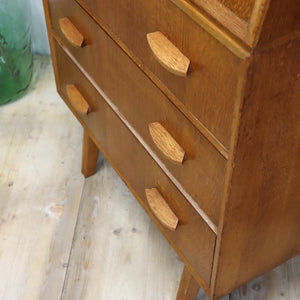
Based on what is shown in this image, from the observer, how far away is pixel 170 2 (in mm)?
718

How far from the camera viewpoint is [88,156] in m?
1.46

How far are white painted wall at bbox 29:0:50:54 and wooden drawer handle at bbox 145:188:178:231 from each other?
1.07 meters

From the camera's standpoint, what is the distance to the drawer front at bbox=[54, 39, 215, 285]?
3.06 feet

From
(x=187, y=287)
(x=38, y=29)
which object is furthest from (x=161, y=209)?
(x=38, y=29)

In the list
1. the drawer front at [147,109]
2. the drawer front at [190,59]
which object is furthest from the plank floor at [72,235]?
the drawer front at [190,59]

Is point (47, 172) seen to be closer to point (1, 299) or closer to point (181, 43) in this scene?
point (1, 299)

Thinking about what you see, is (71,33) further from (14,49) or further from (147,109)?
(14,49)

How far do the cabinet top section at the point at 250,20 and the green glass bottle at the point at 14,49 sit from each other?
117cm

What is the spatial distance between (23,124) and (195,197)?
974 mm

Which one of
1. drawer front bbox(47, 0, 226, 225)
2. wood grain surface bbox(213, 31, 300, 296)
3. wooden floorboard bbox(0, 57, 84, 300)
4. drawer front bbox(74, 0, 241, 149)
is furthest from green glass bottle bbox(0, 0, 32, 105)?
wood grain surface bbox(213, 31, 300, 296)

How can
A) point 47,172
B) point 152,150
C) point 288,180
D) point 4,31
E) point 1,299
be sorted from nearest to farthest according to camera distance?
point 288,180 → point 152,150 → point 1,299 → point 47,172 → point 4,31

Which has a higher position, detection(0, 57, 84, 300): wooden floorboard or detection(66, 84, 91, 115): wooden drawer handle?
detection(66, 84, 91, 115): wooden drawer handle

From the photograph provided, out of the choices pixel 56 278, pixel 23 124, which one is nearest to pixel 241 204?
pixel 56 278

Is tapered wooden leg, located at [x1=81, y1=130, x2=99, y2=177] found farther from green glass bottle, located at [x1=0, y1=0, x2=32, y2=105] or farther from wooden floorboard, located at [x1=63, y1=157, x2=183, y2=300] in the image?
green glass bottle, located at [x1=0, y1=0, x2=32, y2=105]
